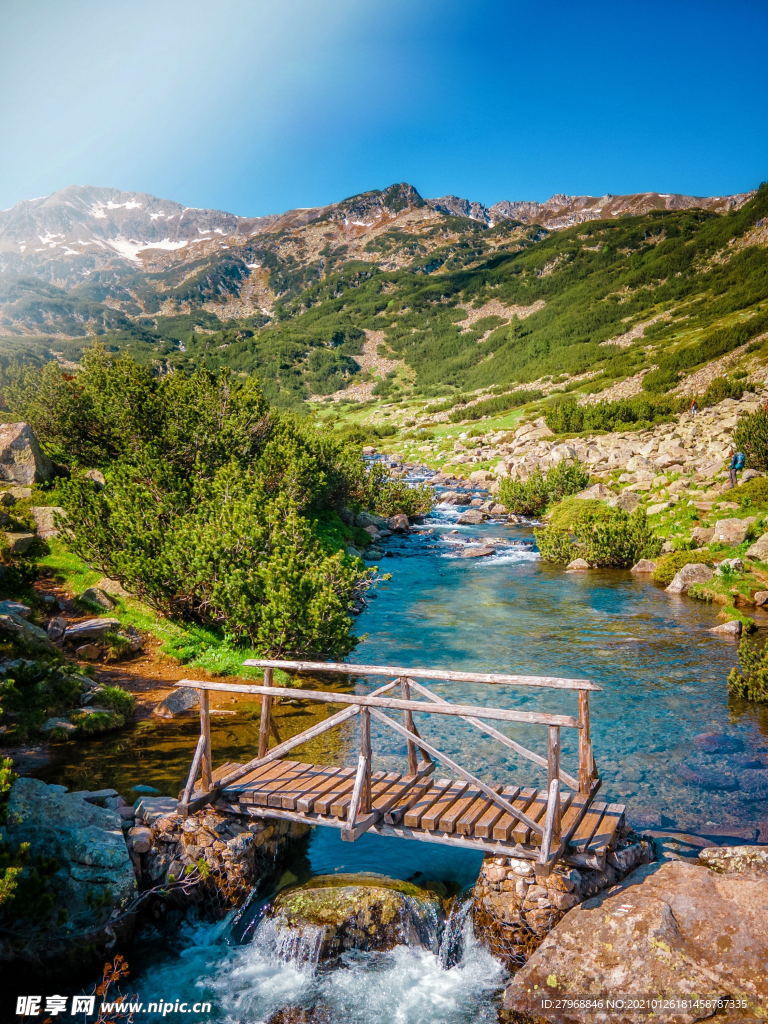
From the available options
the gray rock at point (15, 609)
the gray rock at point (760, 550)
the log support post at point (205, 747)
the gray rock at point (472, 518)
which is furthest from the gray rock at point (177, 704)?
the gray rock at point (472, 518)

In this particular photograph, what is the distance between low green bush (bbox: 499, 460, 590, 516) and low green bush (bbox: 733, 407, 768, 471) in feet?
32.5

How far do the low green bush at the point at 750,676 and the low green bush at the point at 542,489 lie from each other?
26.6 meters

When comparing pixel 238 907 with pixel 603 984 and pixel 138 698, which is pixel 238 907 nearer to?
pixel 603 984

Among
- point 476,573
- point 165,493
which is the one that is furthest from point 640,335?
point 165,493

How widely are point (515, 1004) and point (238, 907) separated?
3.85 meters

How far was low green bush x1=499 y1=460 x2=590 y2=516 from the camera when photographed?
136 ft

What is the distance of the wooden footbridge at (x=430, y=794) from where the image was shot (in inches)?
298

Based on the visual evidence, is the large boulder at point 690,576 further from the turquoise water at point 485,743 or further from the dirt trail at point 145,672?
the dirt trail at point 145,672

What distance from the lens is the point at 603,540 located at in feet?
92.5

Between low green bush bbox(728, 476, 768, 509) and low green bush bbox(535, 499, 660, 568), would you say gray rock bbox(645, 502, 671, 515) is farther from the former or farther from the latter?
low green bush bbox(728, 476, 768, 509)

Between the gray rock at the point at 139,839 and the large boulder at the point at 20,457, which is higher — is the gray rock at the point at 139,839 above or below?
below

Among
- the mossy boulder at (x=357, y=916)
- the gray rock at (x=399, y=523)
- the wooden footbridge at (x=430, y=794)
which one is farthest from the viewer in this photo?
the gray rock at (x=399, y=523)

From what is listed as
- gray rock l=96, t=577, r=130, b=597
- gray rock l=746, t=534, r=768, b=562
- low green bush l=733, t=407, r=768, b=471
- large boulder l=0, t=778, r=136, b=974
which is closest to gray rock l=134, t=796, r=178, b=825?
large boulder l=0, t=778, r=136, b=974

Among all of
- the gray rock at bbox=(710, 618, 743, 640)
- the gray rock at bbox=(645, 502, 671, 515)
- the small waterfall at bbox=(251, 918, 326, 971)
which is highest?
the gray rock at bbox=(645, 502, 671, 515)
